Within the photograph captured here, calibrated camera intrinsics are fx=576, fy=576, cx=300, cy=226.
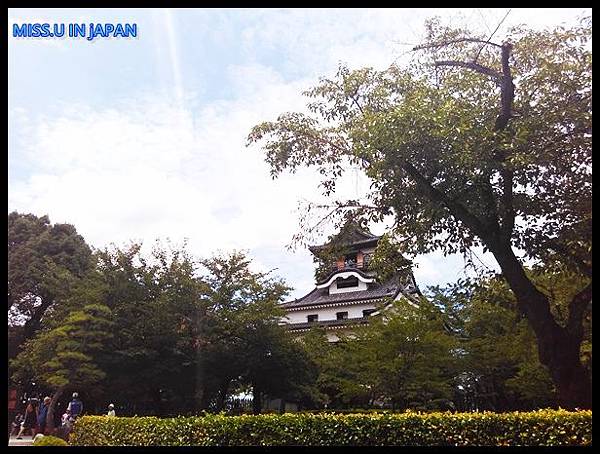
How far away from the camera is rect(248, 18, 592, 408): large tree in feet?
32.4

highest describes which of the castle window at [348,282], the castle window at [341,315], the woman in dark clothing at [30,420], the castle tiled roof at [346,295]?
the castle window at [348,282]

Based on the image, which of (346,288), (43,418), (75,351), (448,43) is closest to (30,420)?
(43,418)

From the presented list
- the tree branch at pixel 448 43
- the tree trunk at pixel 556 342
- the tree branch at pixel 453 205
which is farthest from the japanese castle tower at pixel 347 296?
the tree branch at pixel 448 43

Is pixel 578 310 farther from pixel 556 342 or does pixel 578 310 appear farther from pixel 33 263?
pixel 33 263

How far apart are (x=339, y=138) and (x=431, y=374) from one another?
22.6ft

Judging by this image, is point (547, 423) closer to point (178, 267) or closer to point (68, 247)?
point (178, 267)

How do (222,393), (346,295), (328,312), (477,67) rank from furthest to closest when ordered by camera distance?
1. (328,312)
2. (346,295)
3. (222,393)
4. (477,67)

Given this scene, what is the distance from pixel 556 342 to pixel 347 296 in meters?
13.4

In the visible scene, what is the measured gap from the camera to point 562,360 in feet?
32.6

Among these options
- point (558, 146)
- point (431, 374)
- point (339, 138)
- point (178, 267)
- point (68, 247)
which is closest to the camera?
point (558, 146)

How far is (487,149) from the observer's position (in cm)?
988

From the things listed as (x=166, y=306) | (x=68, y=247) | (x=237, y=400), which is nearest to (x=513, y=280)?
(x=166, y=306)

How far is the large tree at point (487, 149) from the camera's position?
32.4 feet

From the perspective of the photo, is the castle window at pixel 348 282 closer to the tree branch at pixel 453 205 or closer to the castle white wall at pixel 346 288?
the castle white wall at pixel 346 288
